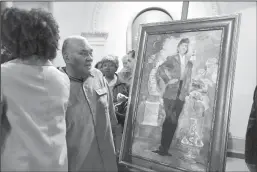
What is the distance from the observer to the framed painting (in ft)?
5.38

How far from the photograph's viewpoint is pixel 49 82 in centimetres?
128

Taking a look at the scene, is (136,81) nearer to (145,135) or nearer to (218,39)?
(145,135)

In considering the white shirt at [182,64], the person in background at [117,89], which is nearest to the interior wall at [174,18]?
the person in background at [117,89]

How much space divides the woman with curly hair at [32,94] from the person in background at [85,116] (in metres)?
0.35

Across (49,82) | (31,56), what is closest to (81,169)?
(49,82)

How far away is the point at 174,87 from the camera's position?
1847 mm

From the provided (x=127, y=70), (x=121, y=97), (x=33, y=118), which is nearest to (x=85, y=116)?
Result: (x=33, y=118)

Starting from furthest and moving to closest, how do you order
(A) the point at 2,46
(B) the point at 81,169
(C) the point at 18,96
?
(B) the point at 81,169 → (A) the point at 2,46 → (C) the point at 18,96

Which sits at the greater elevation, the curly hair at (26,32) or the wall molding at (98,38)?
the wall molding at (98,38)

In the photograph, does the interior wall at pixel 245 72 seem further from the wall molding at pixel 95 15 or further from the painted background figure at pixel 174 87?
the painted background figure at pixel 174 87

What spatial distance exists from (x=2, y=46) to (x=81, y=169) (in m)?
0.82

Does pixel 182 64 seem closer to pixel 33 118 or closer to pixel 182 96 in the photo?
pixel 182 96

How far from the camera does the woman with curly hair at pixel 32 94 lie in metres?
1.18

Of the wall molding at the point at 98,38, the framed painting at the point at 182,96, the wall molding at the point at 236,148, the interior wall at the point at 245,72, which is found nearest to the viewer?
the framed painting at the point at 182,96
